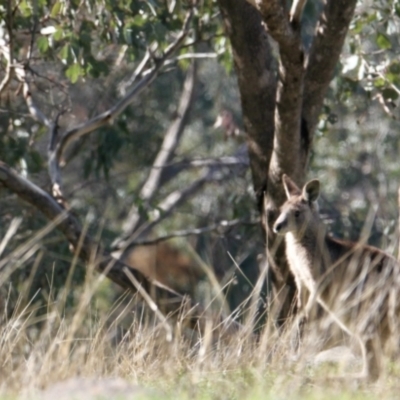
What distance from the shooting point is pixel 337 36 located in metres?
7.49

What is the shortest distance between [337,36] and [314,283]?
5.84 ft

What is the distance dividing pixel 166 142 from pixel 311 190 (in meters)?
9.46

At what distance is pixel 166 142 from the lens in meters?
17.1

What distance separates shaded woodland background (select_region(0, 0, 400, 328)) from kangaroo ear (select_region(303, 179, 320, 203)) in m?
0.57

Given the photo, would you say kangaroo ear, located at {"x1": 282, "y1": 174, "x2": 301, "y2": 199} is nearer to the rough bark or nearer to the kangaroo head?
the kangaroo head

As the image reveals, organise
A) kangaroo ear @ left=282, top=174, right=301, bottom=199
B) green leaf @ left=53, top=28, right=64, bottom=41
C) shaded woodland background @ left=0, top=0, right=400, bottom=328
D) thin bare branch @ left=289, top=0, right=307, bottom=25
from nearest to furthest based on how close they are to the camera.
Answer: thin bare branch @ left=289, top=0, right=307, bottom=25 → kangaroo ear @ left=282, top=174, right=301, bottom=199 → green leaf @ left=53, top=28, right=64, bottom=41 → shaded woodland background @ left=0, top=0, right=400, bottom=328

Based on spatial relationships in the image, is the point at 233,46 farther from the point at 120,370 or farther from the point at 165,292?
the point at 120,370

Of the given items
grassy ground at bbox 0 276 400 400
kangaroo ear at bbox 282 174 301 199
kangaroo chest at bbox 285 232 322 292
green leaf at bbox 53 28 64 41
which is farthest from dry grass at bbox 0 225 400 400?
green leaf at bbox 53 28 64 41

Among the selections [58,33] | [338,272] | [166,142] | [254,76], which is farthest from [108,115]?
[166,142]

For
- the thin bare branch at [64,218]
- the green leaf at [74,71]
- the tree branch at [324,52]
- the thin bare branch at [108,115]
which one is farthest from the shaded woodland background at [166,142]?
the tree branch at [324,52]

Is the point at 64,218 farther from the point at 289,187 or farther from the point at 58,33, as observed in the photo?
the point at 289,187

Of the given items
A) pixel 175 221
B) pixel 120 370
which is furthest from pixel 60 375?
pixel 175 221

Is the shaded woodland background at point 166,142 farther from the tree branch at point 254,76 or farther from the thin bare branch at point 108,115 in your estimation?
the tree branch at point 254,76

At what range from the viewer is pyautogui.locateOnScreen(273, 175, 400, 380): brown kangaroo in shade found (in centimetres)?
653
